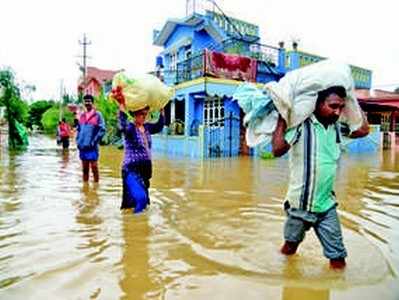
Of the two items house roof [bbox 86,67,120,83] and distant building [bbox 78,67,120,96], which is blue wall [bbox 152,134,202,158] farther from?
house roof [bbox 86,67,120,83]

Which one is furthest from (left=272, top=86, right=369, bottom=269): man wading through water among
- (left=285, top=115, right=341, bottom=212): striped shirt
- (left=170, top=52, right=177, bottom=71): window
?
(left=170, top=52, right=177, bottom=71): window

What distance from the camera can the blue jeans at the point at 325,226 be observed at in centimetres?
345

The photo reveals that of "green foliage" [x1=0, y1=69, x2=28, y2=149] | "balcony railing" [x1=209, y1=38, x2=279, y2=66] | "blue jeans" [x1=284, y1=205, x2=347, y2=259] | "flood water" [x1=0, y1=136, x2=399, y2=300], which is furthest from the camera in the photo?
"green foliage" [x1=0, y1=69, x2=28, y2=149]

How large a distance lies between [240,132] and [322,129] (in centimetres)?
1431

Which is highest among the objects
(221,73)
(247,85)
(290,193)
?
(221,73)

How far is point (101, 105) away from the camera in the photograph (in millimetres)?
28172

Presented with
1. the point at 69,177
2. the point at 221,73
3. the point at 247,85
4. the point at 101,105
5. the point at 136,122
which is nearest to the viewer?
the point at 247,85

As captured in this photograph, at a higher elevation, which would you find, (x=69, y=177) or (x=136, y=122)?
(x=136, y=122)

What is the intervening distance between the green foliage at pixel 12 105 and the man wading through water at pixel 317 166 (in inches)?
773

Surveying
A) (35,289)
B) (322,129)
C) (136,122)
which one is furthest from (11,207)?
(322,129)

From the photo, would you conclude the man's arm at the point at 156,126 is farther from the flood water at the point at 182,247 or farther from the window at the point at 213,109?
the window at the point at 213,109

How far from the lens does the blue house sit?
17.2m

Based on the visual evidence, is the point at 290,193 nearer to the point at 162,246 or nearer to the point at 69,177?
the point at 162,246

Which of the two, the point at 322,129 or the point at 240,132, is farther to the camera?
the point at 240,132
